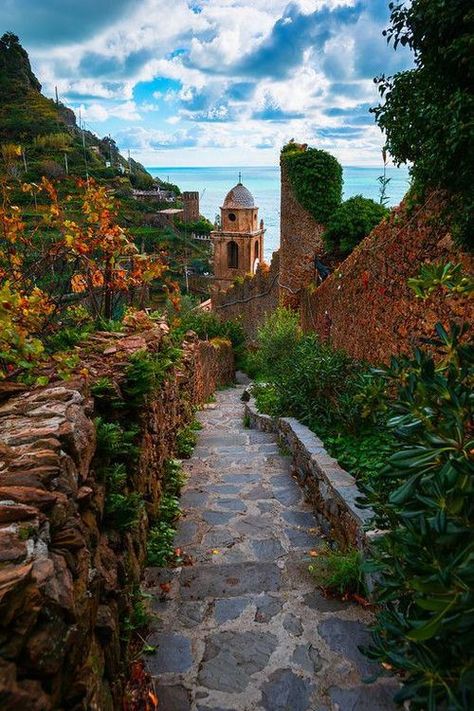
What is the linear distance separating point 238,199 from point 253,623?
121 ft

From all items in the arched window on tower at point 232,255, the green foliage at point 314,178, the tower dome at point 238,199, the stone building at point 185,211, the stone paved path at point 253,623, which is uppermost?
the stone building at point 185,211

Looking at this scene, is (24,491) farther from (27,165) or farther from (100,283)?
(27,165)

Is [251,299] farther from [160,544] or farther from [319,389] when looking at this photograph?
[160,544]

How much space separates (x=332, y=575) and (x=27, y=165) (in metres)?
54.8

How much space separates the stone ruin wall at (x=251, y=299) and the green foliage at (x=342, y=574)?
1763 centimetres

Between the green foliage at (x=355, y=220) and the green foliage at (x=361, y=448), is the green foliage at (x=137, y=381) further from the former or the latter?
the green foliage at (x=355, y=220)

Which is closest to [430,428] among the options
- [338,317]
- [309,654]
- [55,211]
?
[309,654]

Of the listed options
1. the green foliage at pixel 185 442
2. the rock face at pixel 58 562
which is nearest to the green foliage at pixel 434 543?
the rock face at pixel 58 562

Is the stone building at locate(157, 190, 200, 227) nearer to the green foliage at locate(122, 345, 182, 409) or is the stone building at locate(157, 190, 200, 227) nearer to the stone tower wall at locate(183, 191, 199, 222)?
the stone tower wall at locate(183, 191, 199, 222)

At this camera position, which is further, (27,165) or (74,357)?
(27,165)

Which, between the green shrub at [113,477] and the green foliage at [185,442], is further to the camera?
the green foliage at [185,442]

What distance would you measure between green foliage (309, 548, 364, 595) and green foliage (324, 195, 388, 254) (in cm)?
877

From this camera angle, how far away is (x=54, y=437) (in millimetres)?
2193

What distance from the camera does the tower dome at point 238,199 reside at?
3716 centimetres
